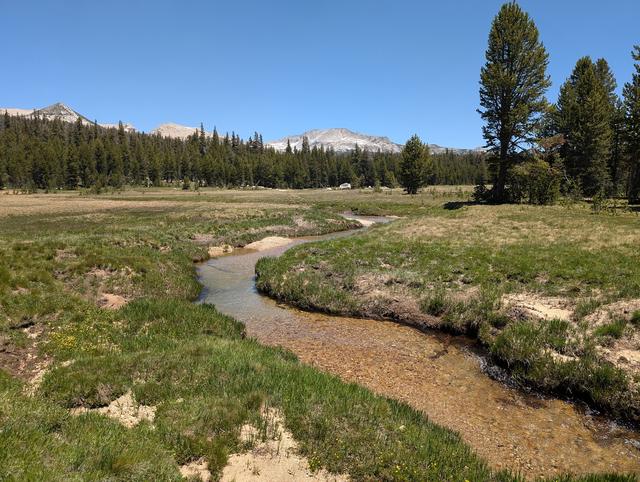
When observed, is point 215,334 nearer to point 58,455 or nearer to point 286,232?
point 58,455

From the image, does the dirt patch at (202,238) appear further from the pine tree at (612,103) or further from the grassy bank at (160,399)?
the pine tree at (612,103)

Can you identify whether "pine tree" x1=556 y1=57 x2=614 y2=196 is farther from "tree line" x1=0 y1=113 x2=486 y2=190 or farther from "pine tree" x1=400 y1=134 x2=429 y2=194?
"tree line" x1=0 y1=113 x2=486 y2=190

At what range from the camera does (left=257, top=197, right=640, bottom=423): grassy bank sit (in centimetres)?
1165

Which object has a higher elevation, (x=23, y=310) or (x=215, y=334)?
(x=23, y=310)

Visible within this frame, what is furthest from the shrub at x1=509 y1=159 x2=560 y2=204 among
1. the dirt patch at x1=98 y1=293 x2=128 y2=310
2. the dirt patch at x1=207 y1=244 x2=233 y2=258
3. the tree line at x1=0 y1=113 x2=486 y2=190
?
the tree line at x1=0 y1=113 x2=486 y2=190

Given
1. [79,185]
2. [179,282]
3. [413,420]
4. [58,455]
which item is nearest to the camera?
[58,455]

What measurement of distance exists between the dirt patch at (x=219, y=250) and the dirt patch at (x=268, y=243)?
1899mm

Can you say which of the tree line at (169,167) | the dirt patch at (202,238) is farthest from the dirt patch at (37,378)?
the tree line at (169,167)

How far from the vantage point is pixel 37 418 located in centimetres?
704

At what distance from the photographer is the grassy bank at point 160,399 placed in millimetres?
6309

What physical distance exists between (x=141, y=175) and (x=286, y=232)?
12720 cm

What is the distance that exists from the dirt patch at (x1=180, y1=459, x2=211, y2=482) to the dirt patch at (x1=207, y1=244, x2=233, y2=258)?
95.4 ft

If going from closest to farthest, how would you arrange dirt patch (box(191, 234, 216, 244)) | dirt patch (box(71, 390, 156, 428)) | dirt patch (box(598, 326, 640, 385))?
1. dirt patch (box(71, 390, 156, 428))
2. dirt patch (box(598, 326, 640, 385))
3. dirt patch (box(191, 234, 216, 244))

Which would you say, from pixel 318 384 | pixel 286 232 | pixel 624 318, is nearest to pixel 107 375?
pixel 318 384
